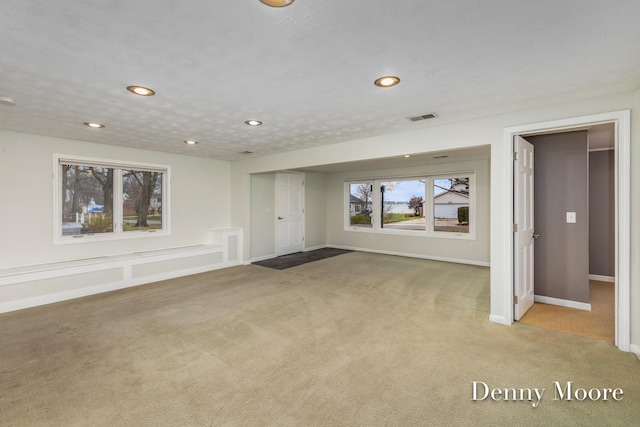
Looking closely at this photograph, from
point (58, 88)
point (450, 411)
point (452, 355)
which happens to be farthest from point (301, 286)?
point (58, 88)

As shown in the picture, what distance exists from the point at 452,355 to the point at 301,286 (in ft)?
8.46

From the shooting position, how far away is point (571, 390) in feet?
6.83

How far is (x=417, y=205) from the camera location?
729cm

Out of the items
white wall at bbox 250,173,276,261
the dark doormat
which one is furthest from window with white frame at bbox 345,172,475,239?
white wall at bbox 250,173,276,261

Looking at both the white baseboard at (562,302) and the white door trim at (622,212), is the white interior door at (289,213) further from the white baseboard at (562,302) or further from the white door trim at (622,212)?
the white door trim at (622,212)

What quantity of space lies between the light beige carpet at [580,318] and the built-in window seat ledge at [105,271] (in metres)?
5.14

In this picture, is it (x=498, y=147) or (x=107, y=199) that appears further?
(x=107, y=199)

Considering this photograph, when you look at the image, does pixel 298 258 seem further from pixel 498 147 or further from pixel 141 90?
pixel 141 90

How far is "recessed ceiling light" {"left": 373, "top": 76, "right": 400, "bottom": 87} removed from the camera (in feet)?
7.59

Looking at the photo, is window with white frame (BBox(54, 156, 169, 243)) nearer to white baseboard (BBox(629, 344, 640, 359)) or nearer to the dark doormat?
the dark doormat

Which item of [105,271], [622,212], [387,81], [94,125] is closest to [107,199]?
[105,271]

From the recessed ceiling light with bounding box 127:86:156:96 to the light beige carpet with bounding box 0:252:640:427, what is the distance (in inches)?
90.7

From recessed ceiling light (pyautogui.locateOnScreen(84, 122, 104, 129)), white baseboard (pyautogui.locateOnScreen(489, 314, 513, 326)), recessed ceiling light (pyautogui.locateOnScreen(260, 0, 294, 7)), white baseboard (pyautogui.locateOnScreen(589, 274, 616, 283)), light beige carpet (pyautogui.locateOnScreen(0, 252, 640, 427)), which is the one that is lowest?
Answer: light beige carpet (pyautogui.locateOnScreen(0, 252, 640, 427))

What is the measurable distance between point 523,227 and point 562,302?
1317mm
